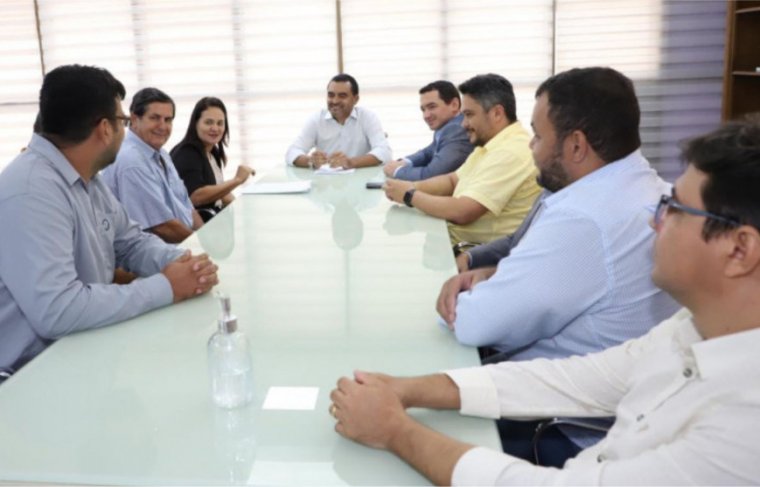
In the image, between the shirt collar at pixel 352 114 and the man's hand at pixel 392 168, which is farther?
the shirt collar at pixel 352 114

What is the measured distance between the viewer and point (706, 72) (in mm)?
5461

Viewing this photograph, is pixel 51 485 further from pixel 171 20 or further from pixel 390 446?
pixel 171 20

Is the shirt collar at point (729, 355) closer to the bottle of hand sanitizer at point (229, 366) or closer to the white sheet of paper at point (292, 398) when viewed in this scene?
the white sheet of paper at point (292, 398)

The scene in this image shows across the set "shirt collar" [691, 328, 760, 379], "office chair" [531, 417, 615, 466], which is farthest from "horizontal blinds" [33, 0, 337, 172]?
"shirt collar" [691, 328, 760, 379]

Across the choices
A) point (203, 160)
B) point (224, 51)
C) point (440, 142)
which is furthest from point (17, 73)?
point (440, 142)

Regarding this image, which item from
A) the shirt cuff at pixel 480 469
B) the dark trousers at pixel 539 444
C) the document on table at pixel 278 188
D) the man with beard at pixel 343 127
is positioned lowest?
the dark trousers at pixel 539 444

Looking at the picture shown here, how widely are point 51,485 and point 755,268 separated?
3.47ft

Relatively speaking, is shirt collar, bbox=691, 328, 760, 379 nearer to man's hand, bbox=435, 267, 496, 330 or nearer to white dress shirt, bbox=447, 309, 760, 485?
white dress shirt, bbox=447, 309, 760, 485

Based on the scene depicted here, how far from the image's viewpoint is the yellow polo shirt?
9.25ft

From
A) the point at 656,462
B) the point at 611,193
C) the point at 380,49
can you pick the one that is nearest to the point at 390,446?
the point at 656,462

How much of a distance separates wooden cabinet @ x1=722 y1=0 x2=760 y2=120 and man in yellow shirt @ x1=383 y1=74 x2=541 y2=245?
7.92ft

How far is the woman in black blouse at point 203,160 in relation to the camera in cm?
412

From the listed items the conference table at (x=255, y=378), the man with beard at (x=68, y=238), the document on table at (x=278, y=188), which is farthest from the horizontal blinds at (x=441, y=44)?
the man with beard at (x=68, y=238)

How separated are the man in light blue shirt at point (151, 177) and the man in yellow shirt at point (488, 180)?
107 cm
